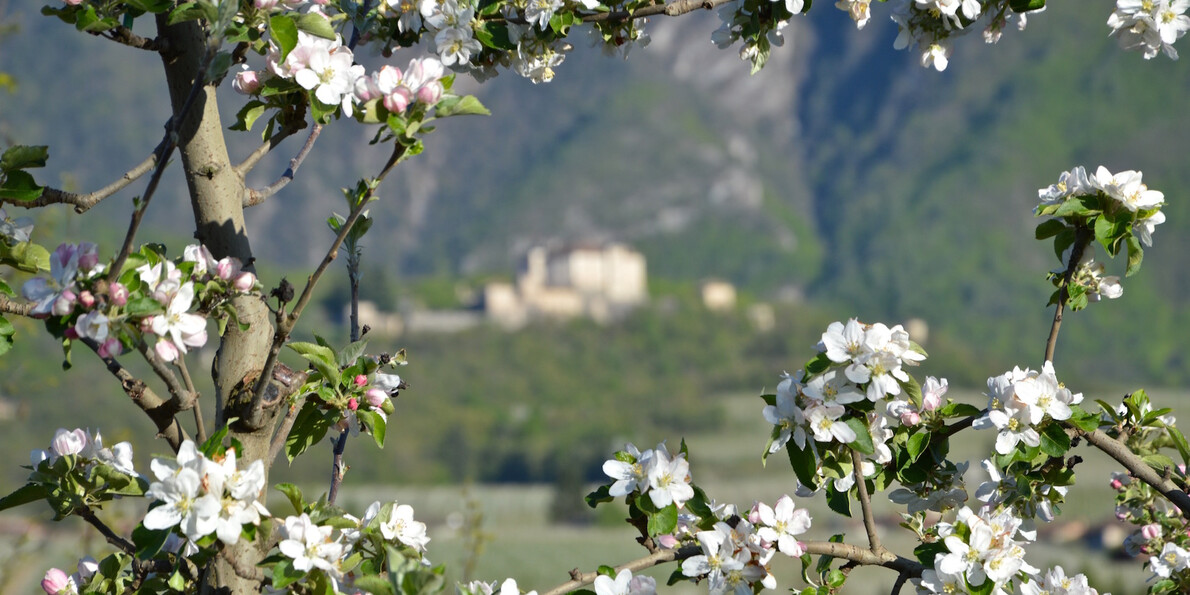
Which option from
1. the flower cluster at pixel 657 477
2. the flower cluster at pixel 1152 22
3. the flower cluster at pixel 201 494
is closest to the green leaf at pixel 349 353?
the flower cluster at pixel 201 494

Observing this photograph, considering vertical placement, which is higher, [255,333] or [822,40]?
[822,40]

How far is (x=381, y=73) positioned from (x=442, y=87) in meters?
0.09

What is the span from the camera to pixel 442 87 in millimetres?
1597

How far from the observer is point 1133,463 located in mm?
1842

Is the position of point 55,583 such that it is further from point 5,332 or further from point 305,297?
point 305,297

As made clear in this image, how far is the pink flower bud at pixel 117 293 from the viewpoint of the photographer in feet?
4.72

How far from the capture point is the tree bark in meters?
1.75

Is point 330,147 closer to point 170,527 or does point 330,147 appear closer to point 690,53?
point 690,53

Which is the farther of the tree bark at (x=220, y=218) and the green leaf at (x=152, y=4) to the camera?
the tree bark at (x=220, y=218)

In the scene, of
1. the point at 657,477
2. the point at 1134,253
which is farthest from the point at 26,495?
the point at 1134,253

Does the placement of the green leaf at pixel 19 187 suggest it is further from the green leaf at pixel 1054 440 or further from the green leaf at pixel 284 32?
the green leaf at pixel 1054 440

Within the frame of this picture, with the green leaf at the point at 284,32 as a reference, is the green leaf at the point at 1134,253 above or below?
above

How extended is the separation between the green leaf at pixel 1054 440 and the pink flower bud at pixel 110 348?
1380mm

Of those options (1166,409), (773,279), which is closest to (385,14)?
(1166,409)
